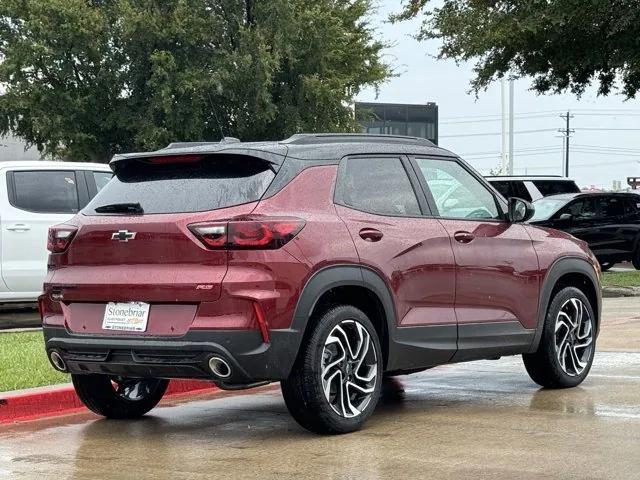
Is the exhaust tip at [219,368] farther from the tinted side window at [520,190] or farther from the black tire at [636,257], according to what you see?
the black tire at [636,257]

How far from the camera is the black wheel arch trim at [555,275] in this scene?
29.6ft

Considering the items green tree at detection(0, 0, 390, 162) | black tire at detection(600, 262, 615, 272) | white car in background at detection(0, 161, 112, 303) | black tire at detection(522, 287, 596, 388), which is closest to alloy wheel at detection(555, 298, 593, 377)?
black tire at detection(522, 287, 596, 388)

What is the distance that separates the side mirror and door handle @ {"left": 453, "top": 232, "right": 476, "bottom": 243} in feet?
1.70

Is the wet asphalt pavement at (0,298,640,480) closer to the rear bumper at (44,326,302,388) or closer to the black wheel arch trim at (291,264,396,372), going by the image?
the rear bumper at (44,326,302,388)

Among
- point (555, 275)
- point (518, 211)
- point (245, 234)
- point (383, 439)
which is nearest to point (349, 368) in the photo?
point (383, 439)

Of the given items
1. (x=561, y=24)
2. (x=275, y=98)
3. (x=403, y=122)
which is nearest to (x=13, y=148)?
(x=275, y=98)

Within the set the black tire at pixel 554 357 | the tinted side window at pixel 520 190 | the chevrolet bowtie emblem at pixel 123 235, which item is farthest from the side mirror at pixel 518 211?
the tinted side window at pixel 520 190

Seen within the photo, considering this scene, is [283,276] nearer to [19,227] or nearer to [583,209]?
[19,227]

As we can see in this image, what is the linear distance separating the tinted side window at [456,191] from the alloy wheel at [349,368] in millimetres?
1298

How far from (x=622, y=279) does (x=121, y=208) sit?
16.9 metres

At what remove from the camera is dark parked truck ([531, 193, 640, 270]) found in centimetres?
2512

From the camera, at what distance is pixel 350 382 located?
7.57 m

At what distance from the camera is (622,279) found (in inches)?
912

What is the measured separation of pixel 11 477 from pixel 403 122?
92853 mm
